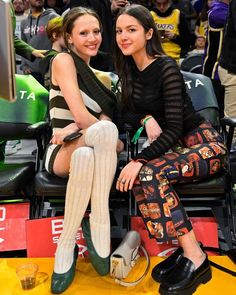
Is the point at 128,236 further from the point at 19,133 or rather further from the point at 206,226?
the point at 19,133

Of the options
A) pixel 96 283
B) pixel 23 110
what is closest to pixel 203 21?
pixel 23 110

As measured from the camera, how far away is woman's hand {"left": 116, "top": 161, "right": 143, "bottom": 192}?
2240 millimetres

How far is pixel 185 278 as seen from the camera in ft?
6.99

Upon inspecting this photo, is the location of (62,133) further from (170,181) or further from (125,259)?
(125,259)

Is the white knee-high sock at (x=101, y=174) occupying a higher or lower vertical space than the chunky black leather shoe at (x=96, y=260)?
higher

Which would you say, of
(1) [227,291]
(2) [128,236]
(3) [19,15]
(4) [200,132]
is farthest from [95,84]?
(3) [19,15]

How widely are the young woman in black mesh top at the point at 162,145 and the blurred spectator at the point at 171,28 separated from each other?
2306 mm

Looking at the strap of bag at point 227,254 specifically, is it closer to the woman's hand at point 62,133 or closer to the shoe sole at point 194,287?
the shoe sole at point 194,287

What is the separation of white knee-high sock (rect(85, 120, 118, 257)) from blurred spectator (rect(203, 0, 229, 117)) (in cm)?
186

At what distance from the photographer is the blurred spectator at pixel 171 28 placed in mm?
4727

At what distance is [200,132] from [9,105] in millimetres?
1324

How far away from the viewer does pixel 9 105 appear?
3051mm

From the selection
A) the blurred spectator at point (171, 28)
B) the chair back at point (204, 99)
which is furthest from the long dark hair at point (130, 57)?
the blurred spectator at point (171, 28)

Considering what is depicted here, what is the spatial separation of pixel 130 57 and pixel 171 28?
2.41 m
